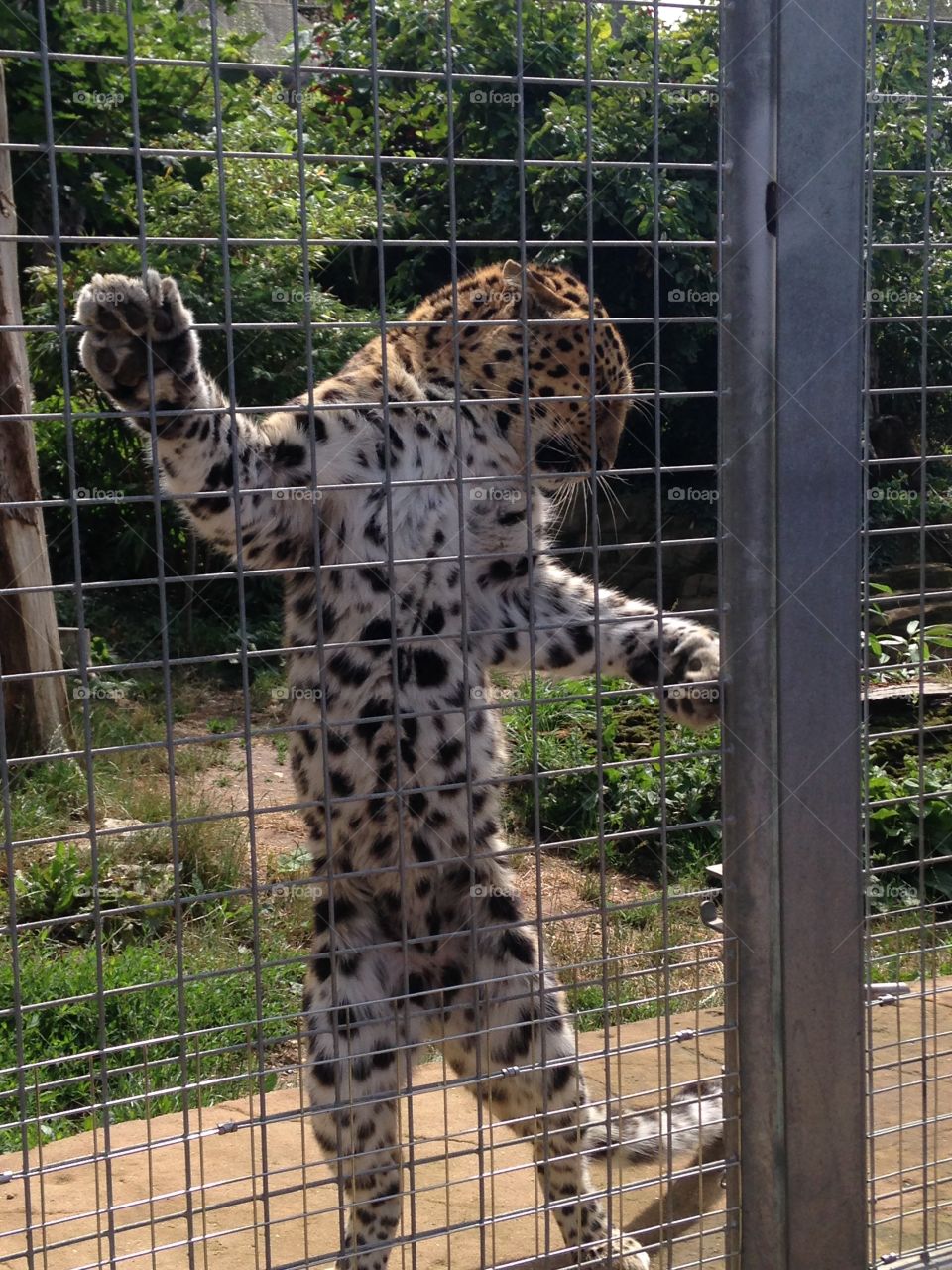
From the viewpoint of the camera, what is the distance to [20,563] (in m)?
6.40

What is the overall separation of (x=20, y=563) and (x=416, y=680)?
3945mm

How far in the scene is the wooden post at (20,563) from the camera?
5945 mm

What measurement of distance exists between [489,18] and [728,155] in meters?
6.90

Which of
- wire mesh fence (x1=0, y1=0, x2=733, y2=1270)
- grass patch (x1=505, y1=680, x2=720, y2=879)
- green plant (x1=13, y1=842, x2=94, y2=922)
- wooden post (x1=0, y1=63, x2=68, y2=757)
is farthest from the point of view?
grass patch (x1=505, y1=680, x2=720, y2=879)

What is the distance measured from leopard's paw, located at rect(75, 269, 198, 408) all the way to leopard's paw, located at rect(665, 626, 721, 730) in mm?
1118

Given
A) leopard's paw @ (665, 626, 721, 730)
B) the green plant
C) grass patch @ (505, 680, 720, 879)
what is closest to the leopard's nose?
leopard's paw @ (665, 626, 721, 730)

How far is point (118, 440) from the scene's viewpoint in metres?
8.80

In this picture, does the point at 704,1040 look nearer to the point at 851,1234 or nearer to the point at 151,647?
the point at 851,1234

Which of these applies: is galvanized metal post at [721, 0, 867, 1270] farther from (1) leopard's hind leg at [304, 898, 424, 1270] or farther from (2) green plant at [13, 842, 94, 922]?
(2) green plant at [13, 842, 94, 922]

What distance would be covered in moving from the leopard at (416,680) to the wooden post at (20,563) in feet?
10.1

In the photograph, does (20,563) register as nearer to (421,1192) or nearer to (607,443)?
(607,443)


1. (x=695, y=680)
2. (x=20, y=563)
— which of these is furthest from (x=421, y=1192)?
(x=20, y=563)

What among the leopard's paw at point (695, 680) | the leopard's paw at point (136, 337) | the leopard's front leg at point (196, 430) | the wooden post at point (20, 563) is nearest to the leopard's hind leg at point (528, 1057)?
the leopard's paw at point (695, 680)

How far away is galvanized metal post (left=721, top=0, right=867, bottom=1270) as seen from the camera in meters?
2.13
